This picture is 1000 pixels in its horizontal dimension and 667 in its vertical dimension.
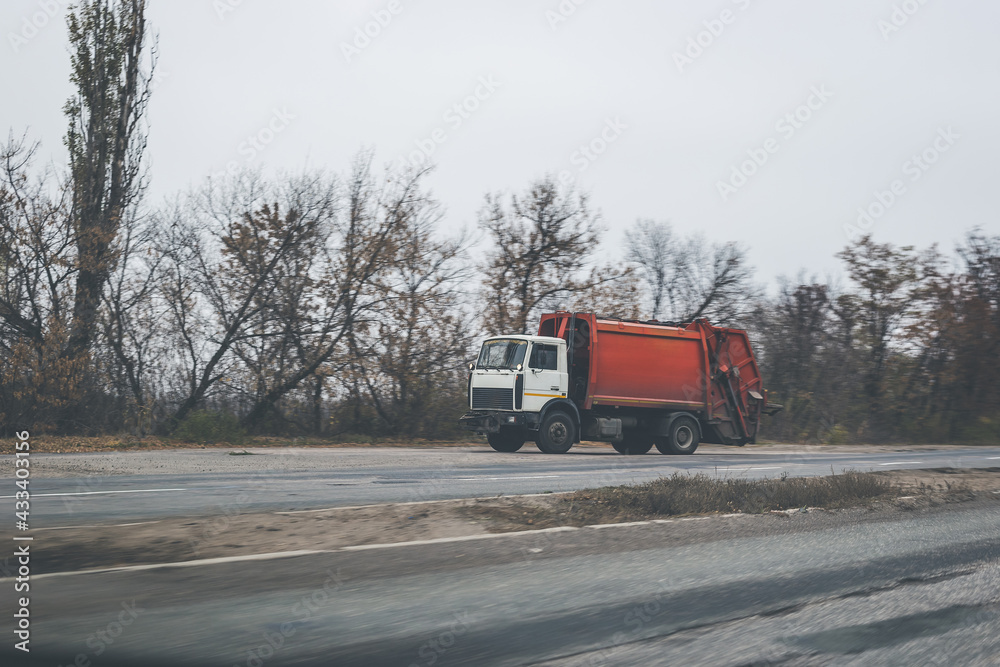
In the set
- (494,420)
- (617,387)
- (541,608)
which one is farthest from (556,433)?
(541,608)

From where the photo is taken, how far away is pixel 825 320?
37.8 m

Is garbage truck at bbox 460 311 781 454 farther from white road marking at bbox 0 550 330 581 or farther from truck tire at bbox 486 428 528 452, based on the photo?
white road marking at bbox 0 550 330 581

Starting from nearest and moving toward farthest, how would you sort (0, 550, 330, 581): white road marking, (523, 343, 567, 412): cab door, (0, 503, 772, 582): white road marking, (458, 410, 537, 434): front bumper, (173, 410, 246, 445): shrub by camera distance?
1. (0, 550, 330, 581): white road marking
2. (0, 503, 772, 582): white road marking
3. (458, 410, 537, 434): front bumper
4. (523, 343, 567, 412): cab door
5. (173, 410, 246, 445): shrub

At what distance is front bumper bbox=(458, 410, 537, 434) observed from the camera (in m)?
20.3

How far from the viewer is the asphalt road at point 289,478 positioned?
8352 mm

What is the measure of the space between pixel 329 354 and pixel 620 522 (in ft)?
58.8

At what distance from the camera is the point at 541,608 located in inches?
180

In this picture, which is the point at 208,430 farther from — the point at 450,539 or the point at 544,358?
the point at 450,539

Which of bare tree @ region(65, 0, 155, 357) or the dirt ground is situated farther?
bare tree @ region(65, 0, 155, 357)

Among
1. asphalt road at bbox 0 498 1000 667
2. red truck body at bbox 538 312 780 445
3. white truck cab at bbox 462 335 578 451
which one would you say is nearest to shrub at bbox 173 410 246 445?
white truck cab at bbox 462 335 578 451

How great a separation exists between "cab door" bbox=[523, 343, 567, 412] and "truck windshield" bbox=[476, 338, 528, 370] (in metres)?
0.28

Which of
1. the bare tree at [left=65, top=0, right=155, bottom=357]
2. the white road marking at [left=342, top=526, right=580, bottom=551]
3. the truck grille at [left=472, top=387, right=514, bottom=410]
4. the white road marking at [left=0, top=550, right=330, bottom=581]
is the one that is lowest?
the white road marking at [left=342, top=526, right=580, bottom=551]

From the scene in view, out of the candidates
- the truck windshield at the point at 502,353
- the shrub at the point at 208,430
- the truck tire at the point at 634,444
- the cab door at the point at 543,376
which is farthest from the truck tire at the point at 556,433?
the shrub at the point at 208,430

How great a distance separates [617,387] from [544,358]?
239cm
